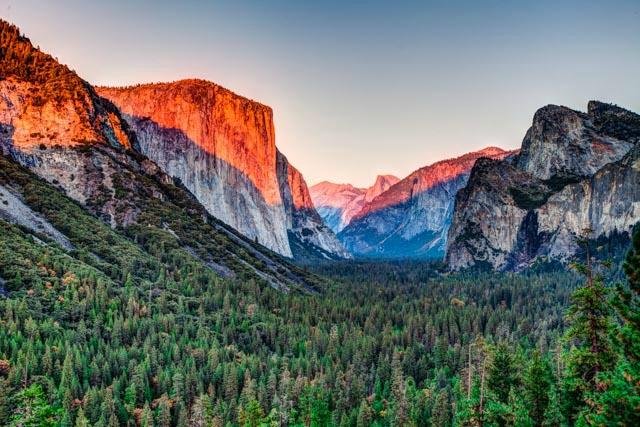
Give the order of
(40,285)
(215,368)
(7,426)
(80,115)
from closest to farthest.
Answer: (7,426) < (215,368) < (40,285) < (80,115)

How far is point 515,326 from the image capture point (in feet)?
493

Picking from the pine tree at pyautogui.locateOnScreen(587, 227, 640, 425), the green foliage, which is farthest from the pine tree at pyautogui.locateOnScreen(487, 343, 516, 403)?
the green foliage

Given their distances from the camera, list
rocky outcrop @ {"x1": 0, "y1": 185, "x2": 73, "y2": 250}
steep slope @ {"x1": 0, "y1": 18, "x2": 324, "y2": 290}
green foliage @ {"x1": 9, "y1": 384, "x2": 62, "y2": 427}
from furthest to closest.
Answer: steep slope @ {"x1": 0, "y1": 18, "x2": 324, "y2": 290} → rocky outcrop @ {"x1": 0, "y1": 185, "x2": 73, "y2": 250} → green foliage @ {"x1": 9, "y1": 384, "x2": 62, "y2": 427}

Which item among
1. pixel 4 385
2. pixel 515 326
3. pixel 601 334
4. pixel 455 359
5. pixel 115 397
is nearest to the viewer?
pixel 601 334

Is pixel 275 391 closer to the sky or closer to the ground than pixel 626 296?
closer to the ground

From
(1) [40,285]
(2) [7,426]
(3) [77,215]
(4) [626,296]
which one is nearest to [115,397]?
(2) [7,426]

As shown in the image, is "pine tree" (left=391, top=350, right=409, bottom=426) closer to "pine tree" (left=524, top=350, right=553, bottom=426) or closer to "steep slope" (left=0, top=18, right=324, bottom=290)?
"pine tree" (left=524, top=350, right=553, bottom=426)

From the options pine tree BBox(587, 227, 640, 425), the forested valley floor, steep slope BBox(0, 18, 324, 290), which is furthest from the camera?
steep slope BBox(0, 18, 324, 290)

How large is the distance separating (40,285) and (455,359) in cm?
7967

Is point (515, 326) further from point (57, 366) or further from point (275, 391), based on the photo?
point (57, 366)

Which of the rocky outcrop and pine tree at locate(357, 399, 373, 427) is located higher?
the rocky outcrop

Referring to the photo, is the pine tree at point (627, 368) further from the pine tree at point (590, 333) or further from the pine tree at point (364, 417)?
the pine tree at point (364, 417)

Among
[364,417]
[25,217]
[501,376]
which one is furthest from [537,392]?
[25,217]

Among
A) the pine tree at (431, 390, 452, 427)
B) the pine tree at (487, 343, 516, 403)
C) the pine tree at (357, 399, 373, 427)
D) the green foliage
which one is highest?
the pine tree at (487, 343, 516, 403)
